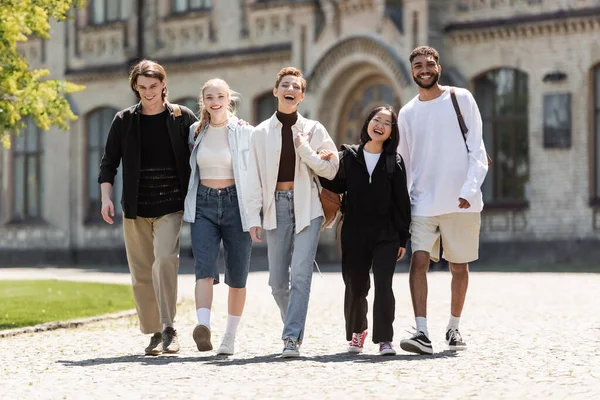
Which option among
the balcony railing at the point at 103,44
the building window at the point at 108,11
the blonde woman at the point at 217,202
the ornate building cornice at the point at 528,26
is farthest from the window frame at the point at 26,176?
the blonde woman at the point at 217,202

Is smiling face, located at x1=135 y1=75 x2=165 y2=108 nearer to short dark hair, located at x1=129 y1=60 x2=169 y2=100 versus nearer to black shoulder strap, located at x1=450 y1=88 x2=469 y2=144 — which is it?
short dark hair, located at x1=129 y1=60 x2=169 y2=100

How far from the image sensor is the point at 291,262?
10680 millimetres

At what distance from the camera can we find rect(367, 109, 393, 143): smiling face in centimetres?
1074

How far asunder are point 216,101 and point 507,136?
18165mm

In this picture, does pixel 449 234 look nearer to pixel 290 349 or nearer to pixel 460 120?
pixel 460 120

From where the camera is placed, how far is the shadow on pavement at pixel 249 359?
10070 millimetres

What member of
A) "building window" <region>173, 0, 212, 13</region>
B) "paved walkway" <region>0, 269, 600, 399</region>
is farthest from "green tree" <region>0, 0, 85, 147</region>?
"building window" <region>173, 0, 212, 13</region>

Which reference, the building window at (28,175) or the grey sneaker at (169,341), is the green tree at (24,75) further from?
the building window at (28,175)

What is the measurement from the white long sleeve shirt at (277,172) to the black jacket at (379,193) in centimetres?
20

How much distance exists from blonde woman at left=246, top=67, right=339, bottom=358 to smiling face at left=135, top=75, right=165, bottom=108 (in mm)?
846

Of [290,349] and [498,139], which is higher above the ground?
[498,139]

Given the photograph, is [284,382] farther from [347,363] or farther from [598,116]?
[598,116]

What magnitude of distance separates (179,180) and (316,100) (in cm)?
2073

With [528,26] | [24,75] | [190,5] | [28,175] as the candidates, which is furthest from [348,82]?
[24,75]
